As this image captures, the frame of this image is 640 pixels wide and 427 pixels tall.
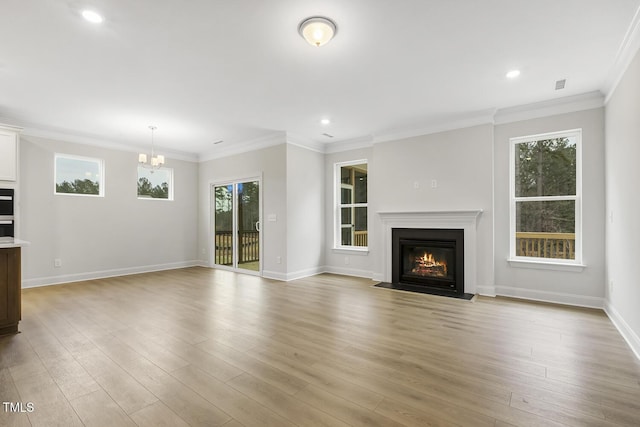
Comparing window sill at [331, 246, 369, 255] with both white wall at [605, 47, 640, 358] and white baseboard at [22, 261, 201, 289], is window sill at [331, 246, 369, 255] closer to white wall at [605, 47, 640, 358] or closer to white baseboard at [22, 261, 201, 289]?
white wall at [605, 47, 640, 358]

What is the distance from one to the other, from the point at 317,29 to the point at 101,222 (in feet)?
19.1

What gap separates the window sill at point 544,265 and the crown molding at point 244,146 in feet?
14.3

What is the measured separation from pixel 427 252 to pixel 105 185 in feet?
20.8

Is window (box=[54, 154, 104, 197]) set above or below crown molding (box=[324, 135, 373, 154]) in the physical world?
below

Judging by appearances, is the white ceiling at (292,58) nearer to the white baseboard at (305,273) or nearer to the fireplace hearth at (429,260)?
the fireplace hearth at (429,260)

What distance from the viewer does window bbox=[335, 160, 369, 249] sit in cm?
633

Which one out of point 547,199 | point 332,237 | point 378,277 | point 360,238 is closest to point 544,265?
point 547,199

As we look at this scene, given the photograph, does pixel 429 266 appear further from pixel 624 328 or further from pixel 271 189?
pixel 271 189

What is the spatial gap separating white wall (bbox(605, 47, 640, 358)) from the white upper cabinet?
306 inches

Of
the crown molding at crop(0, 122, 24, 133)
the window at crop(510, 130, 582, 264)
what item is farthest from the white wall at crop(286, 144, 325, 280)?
the crown molding at crop(0, 122, 24, 133)

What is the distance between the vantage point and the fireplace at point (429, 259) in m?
4.87

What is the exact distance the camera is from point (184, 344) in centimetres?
285

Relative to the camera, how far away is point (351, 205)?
647cm

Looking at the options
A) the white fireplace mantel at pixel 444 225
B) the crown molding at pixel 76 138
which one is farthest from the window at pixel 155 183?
the white fireplace mantel at pixel 444 225
